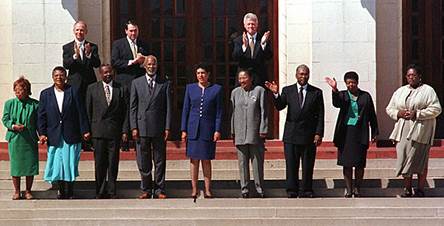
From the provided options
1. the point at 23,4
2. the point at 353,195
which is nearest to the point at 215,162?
the point at 353,195

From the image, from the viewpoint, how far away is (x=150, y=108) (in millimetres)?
9922

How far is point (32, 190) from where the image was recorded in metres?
10.5

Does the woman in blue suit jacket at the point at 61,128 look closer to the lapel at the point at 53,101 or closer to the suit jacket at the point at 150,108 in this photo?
the lapel at the point at 53,101

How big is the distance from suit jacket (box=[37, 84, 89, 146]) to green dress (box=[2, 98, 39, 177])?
154mm

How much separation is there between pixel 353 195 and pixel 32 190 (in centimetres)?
451

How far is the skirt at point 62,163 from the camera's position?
9.86 metres

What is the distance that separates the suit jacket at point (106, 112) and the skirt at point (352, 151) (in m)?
2.98

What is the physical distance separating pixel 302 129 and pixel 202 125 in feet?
4.46

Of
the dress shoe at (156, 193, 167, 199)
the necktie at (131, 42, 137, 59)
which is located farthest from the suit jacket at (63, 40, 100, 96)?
the dress shoe at (156, 193, 167, 199)

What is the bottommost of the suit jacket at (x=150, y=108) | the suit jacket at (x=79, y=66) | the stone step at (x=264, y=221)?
the stone step at (x=264, y=221)

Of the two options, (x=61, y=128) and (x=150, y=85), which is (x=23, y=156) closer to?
(x=61, y=128)

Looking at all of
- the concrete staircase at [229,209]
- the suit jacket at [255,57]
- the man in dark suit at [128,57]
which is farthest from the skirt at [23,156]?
the suit jacket at [255,57]

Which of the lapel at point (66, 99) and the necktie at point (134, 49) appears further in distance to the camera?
the necktie at point (134, 49)

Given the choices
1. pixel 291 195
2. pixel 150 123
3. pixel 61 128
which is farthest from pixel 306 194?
pixel 61 128
